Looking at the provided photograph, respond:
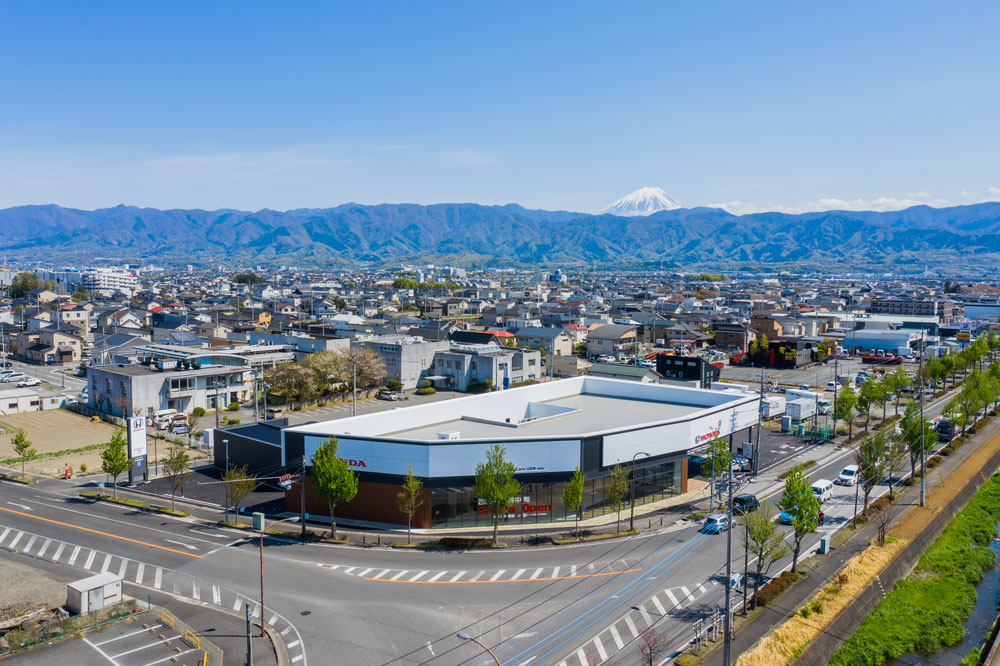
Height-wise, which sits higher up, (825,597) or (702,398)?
(702,398)

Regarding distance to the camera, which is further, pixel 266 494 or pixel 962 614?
pixel 266 494

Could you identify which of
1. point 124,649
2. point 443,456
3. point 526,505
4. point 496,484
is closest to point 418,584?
point 496,484

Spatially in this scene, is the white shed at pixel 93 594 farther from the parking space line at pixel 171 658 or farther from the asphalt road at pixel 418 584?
the parking space line at pixel 171 658

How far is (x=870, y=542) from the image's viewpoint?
2528cm

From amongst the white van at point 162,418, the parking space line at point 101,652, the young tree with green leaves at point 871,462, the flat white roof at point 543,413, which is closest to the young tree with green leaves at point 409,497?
the flat white roof at point 543,413

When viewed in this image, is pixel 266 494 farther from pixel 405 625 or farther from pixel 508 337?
pixel 508 337

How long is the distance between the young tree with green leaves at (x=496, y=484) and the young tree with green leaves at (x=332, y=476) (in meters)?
4.65

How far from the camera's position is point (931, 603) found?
73.0 ft

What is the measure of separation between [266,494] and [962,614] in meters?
27.4

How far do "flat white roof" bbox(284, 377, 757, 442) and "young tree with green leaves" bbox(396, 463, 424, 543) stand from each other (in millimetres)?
1692

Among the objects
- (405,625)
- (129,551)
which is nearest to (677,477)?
(405,625)

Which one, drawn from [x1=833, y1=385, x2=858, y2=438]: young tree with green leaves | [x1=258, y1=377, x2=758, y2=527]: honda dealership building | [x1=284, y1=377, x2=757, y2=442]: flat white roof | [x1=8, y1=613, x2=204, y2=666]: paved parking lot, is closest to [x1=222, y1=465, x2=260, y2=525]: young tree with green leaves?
[x1=258, y1=377, x2=758, y2=527]: honda dealership building

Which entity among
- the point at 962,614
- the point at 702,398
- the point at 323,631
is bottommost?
the point at 962,614

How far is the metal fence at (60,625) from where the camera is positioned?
17.0 m
